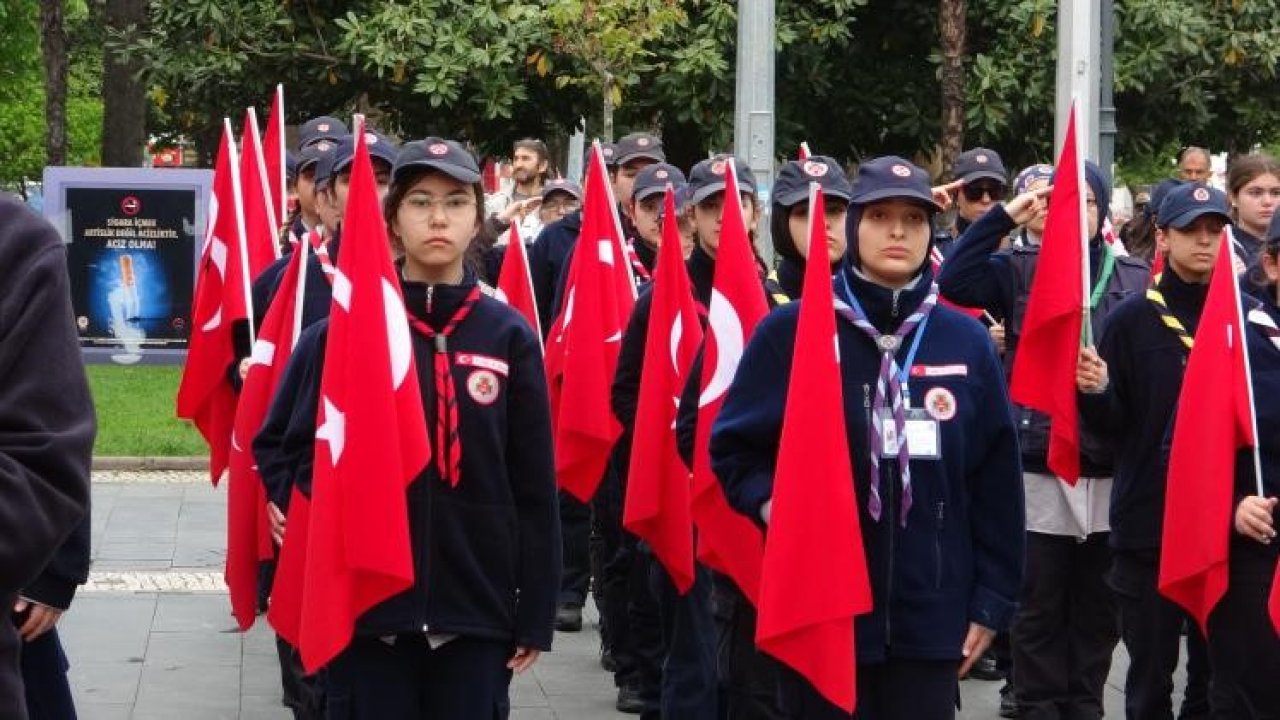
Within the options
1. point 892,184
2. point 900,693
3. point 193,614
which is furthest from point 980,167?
point 900,693

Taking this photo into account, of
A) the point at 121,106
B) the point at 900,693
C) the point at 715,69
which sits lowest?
the point at 900,693

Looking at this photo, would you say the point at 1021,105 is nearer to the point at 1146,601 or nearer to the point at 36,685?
the point at 1146,601

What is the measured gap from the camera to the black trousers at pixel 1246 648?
6832 millimetres

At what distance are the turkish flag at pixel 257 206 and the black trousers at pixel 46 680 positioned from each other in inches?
196

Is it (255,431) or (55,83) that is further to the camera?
(55,83)

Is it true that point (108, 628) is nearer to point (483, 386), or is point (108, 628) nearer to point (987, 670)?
point (987, 670)

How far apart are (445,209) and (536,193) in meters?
8.15

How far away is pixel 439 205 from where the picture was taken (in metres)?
5.88

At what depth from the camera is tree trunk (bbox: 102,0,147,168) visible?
30469 millimetres

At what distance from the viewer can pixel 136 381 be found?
2259cm

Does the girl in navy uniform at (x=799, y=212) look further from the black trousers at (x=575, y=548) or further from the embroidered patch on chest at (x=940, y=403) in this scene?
the black trousers at (x=575, y=548)

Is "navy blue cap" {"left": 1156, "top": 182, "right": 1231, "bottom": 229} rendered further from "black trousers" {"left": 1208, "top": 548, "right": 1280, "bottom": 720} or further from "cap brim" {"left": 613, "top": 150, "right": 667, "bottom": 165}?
"cap brim" {"left": 613, "top": 150, "right": 667, "bottom": 165}

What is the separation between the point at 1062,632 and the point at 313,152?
339 cm

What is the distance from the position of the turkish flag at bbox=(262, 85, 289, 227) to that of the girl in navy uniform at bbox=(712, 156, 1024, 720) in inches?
206
